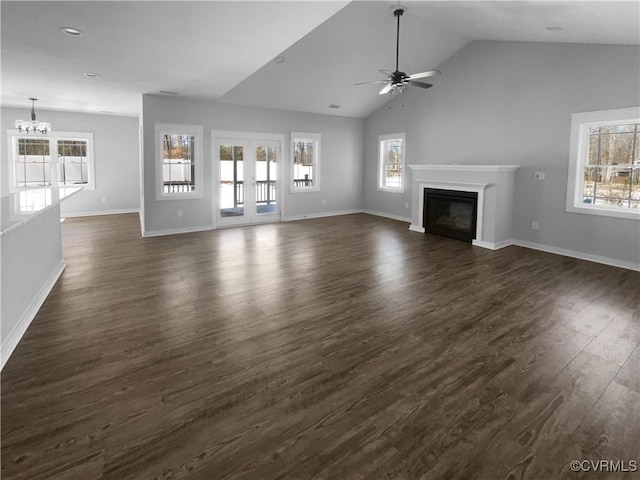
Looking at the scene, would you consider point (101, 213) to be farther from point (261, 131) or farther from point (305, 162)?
point (305, 162)

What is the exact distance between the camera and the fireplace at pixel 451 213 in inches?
262

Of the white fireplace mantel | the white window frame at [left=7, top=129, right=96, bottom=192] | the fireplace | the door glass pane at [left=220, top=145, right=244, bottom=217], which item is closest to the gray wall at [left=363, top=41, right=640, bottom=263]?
the white fireplace mantel

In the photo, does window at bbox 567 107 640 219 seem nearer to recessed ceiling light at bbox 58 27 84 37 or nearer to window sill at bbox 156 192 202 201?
recessed ceiling light at bbox 58 27 84 37

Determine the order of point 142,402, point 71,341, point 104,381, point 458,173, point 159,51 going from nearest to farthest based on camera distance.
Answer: point 142,402 < point 104,381 < point 71,341 < point 159,51 < point 458,173

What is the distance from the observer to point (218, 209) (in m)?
8.21

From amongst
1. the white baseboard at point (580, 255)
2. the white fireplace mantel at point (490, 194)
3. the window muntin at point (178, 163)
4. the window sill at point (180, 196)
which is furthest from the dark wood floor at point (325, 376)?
the window muntin at point (178, 163)

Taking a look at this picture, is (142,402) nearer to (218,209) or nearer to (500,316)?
(500,316)

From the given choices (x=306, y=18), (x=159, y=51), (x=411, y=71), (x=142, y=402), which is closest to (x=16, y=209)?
(x=142, y=402)

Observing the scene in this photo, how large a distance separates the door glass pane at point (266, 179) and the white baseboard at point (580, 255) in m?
5.28

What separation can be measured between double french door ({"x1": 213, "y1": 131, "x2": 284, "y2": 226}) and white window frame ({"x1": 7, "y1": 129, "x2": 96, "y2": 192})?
388 cm

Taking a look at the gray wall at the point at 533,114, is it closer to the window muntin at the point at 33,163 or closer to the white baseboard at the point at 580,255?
the white baseboard at the point at 580,255

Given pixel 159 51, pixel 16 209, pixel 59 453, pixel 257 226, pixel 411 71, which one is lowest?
pixel 59 453

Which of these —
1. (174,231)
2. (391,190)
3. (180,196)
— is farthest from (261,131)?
(391,190)

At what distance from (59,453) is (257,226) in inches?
264
